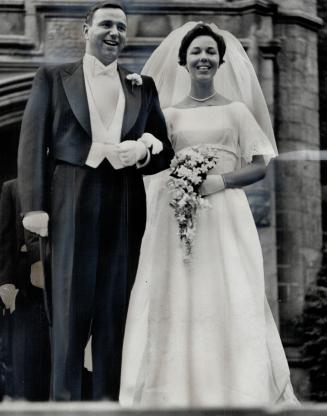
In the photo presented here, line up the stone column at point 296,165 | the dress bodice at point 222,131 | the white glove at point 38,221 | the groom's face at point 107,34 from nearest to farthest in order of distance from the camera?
the white glove at point 38,221 < the dress bodice at point 222,131 < the groom's face at point 107,34 < the stone column at point 296,165

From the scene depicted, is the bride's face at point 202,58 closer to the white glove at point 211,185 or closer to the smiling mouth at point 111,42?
the smiling mouth at point 111,42

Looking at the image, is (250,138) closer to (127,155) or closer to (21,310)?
(127,155)

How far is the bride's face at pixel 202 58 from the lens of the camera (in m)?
7.04

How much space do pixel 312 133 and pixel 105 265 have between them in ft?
5.26

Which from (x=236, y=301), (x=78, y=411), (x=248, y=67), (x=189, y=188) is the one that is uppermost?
(x=248, y=67)

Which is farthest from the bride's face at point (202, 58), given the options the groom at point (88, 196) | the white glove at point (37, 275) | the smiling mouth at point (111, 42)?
the white glove at point (37, 275)

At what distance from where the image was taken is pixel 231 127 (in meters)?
6.98

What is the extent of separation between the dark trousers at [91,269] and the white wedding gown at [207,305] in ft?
0.28

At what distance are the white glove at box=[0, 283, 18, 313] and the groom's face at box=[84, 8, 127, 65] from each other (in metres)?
1.44

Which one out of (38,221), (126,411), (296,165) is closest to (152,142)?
(38,221)

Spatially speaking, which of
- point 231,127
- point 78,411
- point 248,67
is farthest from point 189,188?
point 78,411

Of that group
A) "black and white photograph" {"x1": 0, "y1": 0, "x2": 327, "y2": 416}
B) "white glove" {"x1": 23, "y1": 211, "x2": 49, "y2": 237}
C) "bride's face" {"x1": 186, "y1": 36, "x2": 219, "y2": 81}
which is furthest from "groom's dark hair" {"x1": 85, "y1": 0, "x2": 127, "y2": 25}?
"white glove" {"x1": 23, "y1": 211, "x2": 49, "y2": 237}

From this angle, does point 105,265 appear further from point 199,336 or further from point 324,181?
point 324,181

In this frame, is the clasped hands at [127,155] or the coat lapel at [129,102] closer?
the clasped hands at [127,155]
